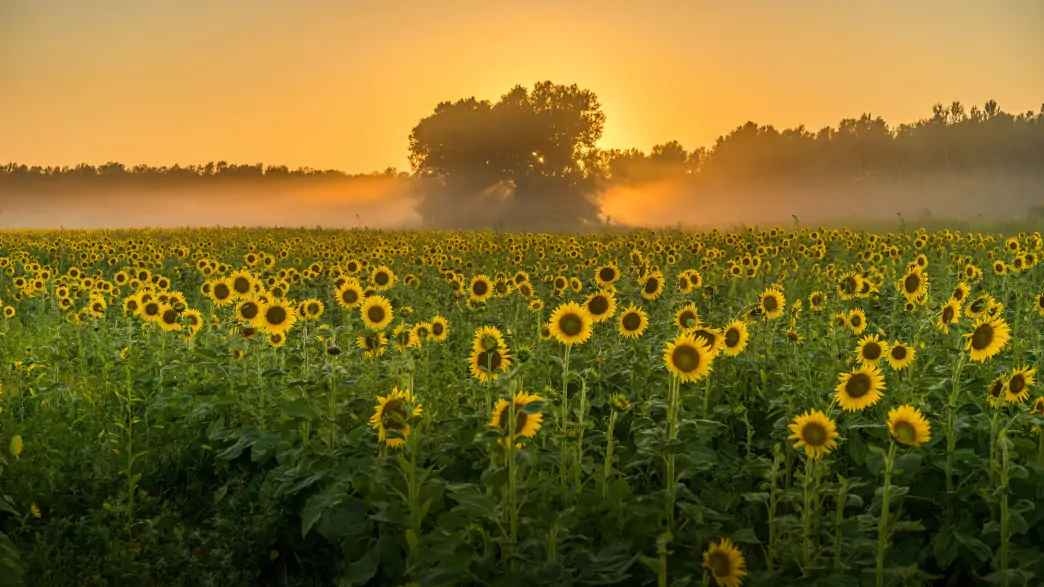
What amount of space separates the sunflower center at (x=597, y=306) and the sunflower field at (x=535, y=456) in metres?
0.05

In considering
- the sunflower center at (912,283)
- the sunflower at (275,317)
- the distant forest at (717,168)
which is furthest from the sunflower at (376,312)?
the distant forest at (717,168)

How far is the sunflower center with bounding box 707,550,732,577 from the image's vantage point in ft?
12.6

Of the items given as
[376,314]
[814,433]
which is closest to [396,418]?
[814,433]

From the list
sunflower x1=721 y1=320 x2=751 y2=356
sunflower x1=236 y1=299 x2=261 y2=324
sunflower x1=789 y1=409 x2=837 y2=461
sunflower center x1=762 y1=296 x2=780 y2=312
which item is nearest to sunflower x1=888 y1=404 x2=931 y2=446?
sunflower x1=789 y1=409 x2=837 y2=461

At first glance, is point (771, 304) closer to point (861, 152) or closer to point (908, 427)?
point (908, 427)

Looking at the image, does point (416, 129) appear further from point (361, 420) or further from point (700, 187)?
point (361, 420)

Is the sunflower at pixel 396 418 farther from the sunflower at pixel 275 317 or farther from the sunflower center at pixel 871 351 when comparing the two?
the sunflower center at pixel 871 351

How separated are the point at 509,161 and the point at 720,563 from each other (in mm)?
65317

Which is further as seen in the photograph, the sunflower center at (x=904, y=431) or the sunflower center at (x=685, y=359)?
the sunflower center at (x=685, y=359)

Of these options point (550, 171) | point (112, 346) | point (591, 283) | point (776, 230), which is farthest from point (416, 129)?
point (112, 346)

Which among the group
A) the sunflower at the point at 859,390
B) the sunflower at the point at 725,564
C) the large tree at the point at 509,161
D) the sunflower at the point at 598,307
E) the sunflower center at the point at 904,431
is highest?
the large tree at the point at 509,161

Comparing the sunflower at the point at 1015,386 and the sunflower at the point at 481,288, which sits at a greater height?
the sunflower at the point at 481,288

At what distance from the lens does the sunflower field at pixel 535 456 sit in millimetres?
4395

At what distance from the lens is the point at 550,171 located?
68.3 metres
